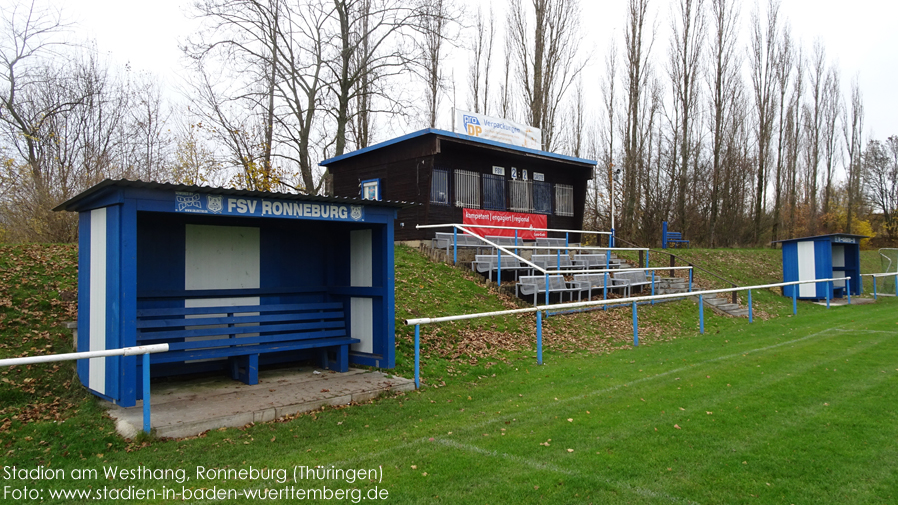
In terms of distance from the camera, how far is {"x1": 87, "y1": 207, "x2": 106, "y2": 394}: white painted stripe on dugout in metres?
6.83

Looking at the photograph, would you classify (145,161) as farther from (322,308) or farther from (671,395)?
(671,395)

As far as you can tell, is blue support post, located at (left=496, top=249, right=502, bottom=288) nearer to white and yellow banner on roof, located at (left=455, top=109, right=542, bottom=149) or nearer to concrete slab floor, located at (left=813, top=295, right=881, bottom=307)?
white and yellow banner on roof, located at (left=455, top=109, right=542, bottom=149)

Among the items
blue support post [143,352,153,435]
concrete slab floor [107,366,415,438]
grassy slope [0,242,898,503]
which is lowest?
grassy slope [0,242,898,503]

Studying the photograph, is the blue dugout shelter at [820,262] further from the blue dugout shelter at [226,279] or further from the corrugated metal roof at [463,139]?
the blue dugout shelter at [226,279]

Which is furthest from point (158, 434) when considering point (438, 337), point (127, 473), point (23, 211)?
point (23, 211)

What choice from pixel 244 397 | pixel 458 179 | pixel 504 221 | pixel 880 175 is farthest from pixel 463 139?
pixel 880 175

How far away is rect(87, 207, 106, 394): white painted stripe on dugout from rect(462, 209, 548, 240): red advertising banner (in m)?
13.2

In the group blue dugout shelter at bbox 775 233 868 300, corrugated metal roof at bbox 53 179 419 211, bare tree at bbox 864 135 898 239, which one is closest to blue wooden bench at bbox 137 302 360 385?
corrugated metal roof at bbox 53 179 419 211

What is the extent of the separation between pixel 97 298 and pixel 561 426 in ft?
18.6

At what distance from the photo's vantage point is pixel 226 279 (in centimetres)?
869

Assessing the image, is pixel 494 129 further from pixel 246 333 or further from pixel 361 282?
pixel 246 333

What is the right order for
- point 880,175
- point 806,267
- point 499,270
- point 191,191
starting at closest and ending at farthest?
point 191,191 < point 499,270 < point 806,267 < point 880,175

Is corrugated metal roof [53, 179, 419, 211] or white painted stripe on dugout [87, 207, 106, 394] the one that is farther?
white painted stripe on dugout [87, 207, 106, 394]

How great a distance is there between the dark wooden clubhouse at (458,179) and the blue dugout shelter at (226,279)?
9.02 metres
